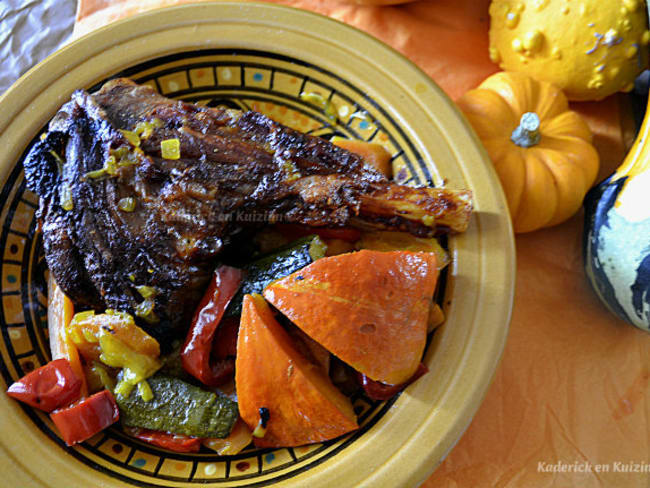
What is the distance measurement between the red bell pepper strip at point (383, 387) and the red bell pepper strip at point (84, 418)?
2.92ft

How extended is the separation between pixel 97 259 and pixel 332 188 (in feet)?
2.88

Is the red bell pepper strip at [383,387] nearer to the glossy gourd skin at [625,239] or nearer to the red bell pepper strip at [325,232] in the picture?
the red bell pepper strip at [325,232]

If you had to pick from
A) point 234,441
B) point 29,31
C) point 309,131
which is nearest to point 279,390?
point 234,441

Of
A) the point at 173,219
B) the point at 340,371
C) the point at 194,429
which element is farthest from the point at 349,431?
the point at 173,219

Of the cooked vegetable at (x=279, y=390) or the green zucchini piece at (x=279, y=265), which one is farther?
the green zucchini piece at (x=279, y=265)

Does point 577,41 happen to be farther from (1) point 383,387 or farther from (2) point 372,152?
(1) point 383,387

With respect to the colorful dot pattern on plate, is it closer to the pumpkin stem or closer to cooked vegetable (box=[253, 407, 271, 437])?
cooked vegetable (box=[253, 407, 271, 437])

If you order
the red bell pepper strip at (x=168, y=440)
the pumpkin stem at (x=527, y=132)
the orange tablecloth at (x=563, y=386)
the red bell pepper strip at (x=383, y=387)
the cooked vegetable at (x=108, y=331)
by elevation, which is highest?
the cooked vegetable at (x=108, y=331)

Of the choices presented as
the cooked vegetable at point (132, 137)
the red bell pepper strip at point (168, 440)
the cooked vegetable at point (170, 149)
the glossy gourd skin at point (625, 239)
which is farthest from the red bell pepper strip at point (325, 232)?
the glossy gourd skin at point (625, 239)

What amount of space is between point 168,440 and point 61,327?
598 millimetres

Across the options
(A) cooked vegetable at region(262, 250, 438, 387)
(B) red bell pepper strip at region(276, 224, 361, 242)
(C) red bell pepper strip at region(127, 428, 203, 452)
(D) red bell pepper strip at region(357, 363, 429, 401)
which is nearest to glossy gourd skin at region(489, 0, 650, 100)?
(B) red bell pepper strip at region(276, 224, 361, 242)

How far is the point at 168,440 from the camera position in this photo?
182 cm

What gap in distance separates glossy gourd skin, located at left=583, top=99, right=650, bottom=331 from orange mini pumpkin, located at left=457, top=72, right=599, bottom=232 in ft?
0.49

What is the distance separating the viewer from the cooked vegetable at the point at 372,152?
2191mm
